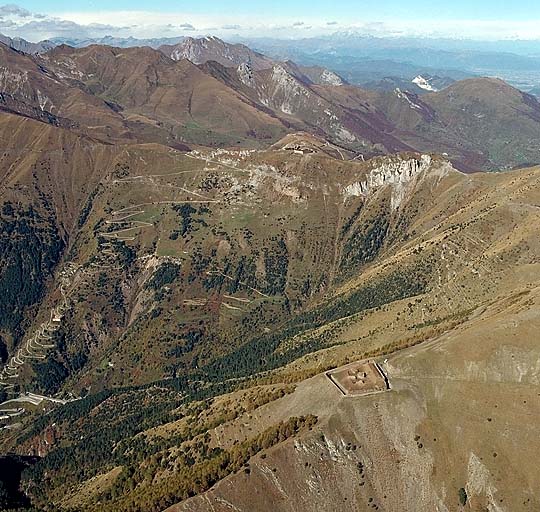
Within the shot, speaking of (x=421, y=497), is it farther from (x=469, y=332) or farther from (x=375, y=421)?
(x=469, y=332)

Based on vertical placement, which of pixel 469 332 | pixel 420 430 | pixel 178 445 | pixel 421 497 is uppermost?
pixel 469 332

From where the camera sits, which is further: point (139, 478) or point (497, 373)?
point (139, 478)

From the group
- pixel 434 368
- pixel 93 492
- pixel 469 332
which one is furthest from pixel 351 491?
pixel 93 492

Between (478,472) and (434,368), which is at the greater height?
(434,368)

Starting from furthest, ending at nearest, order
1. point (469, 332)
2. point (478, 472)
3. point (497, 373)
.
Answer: point (469, 332) → point (497, 373) → point (478, 472)

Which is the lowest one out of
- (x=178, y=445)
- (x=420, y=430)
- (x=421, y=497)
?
(x=178, y=445)

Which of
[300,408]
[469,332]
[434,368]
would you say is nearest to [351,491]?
[300,408]

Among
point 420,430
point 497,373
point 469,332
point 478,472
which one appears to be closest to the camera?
point 478,472

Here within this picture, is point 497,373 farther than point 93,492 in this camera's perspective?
No

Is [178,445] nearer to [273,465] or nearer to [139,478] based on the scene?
[139,478]
